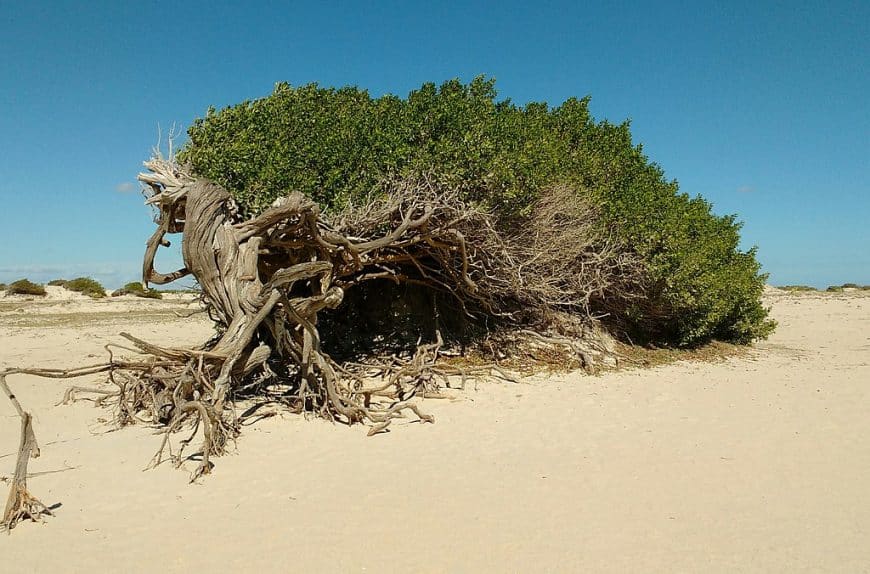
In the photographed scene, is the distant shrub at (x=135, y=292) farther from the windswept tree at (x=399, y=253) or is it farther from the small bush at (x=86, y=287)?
the windswept tree at (x=399, y=253)

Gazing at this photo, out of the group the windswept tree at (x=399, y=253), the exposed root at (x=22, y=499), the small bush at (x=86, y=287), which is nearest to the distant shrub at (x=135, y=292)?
the small bush at (x=86, y=287)

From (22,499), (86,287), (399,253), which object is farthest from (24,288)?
(22,499)

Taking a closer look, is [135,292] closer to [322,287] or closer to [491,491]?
[322,287]

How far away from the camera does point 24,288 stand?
31250mm

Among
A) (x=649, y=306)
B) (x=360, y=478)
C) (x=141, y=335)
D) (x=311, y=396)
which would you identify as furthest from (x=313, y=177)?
(x=141, y=335)

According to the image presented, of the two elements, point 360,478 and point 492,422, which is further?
point 492,422

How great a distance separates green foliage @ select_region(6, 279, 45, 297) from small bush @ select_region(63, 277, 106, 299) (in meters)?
1.59

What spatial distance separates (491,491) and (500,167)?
5.57 metres

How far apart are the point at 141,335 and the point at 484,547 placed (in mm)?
14252

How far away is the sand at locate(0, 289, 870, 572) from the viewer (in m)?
4.39

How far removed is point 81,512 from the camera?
5062mm

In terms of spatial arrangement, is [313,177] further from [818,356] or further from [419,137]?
[818,356]

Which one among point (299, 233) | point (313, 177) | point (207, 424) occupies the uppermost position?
point (313, 177)

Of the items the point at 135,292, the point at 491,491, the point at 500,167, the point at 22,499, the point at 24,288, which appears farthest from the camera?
the point at 135,292
